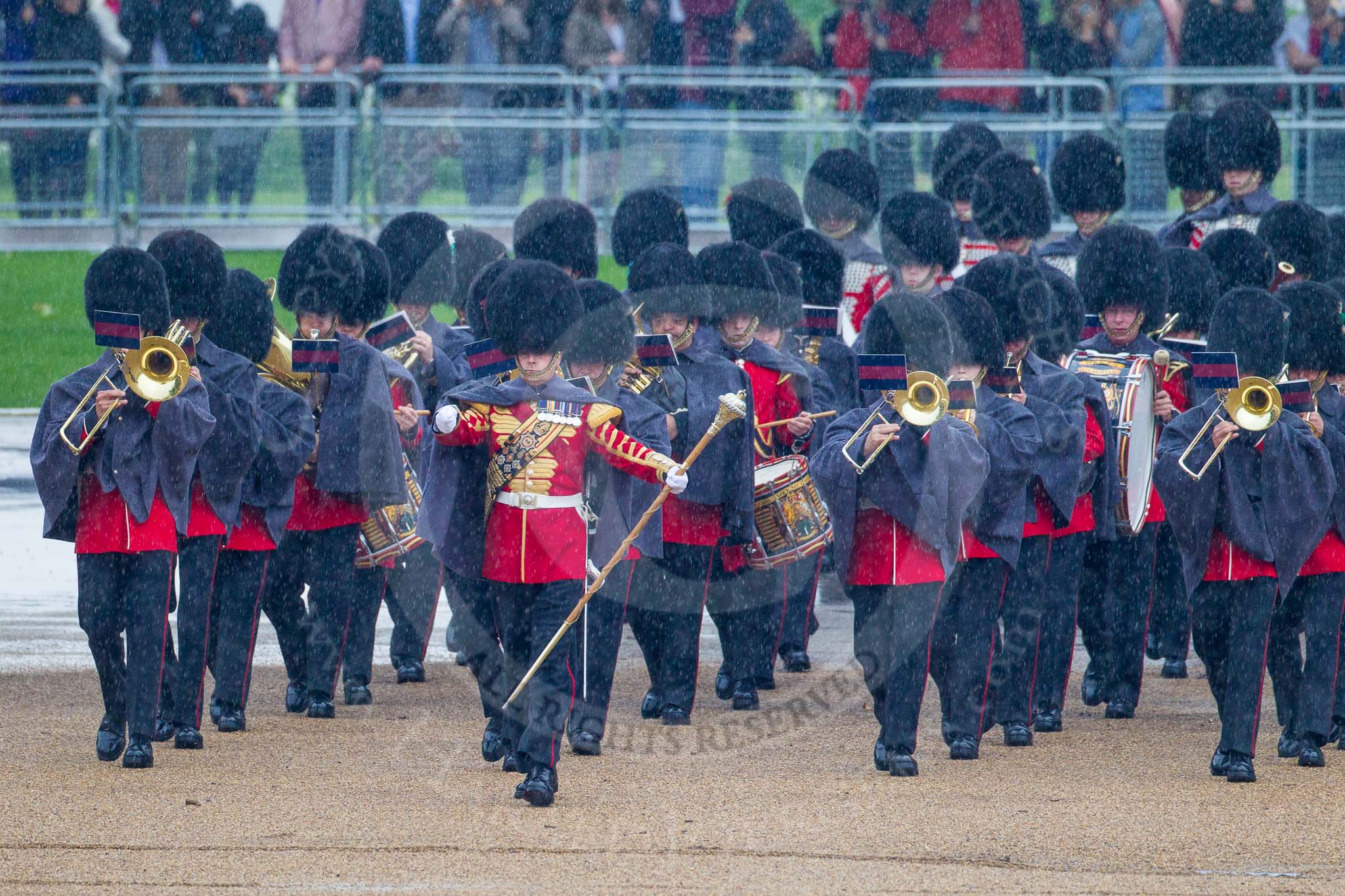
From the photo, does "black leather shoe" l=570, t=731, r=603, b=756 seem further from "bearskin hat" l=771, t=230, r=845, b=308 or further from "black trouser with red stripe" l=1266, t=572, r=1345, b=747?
"bearskin hat" l=771, t=230, r=845, b=308

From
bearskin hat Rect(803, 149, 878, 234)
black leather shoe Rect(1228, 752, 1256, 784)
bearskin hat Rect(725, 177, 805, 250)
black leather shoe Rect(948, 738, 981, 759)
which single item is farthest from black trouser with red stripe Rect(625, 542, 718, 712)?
bearskin hat Rect(803, 149, 878, 234)

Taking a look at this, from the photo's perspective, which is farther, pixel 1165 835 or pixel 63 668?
pixel 63 668

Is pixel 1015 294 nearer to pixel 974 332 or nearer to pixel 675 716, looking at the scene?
pixel 974 332

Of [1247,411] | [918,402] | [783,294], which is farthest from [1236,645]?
[783,294]

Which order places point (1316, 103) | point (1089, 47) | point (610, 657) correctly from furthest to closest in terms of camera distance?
point (1089, 47), point (1316, 103), point (610, 657)

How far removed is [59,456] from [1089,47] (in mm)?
9947

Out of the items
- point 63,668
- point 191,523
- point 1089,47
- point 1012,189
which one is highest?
point 1089,47

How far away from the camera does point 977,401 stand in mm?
7258

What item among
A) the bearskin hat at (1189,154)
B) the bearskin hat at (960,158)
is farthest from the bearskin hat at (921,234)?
the bearskin hat at (1189,154)

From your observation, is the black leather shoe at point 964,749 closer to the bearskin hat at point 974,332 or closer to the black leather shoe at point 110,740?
the bearskin hat at point 974,332

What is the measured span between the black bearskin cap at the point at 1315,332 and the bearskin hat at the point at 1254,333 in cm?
7

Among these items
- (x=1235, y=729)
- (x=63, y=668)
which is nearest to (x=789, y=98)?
(x=63, y=668)

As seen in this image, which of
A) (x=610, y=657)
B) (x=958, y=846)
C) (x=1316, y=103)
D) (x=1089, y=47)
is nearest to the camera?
(x=958, y=846)

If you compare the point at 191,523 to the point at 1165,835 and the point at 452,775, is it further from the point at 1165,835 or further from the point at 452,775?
the point at 1165,835
